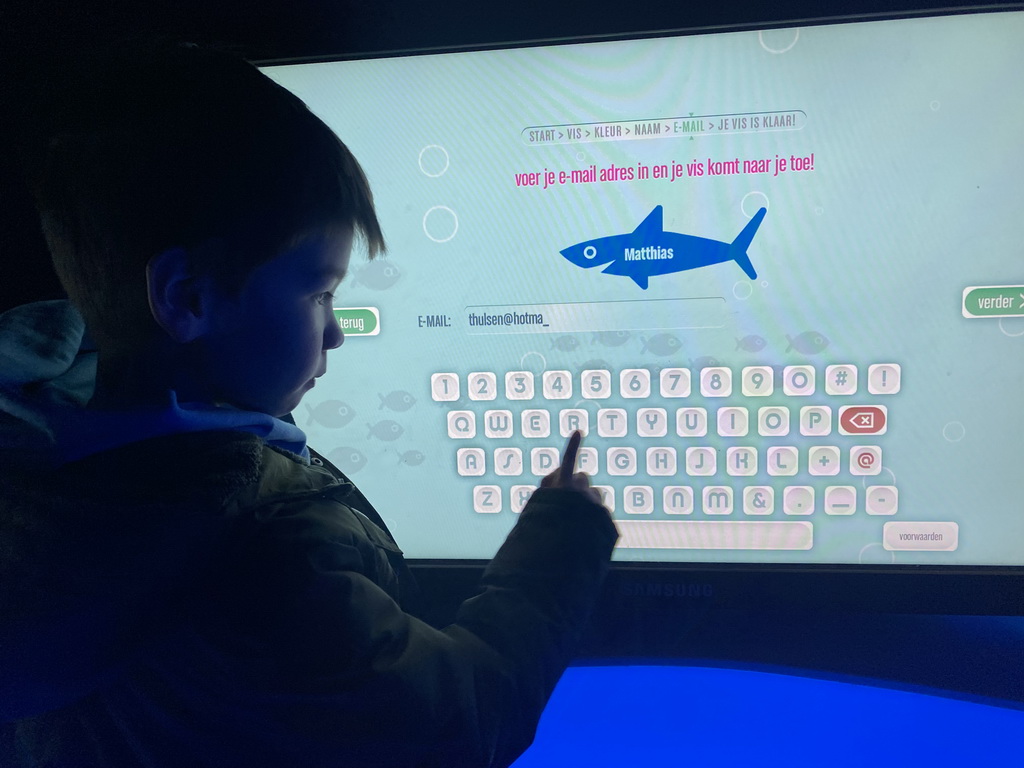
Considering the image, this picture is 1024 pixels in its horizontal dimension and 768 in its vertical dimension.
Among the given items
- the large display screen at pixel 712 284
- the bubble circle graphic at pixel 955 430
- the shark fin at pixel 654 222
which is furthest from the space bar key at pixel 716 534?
the shark fin at pixel 654 222

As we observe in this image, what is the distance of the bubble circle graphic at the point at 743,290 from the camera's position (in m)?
0.50

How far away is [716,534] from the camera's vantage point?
21.2 inches

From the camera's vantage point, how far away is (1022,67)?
46 cm

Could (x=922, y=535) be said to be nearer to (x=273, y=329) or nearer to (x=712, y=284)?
(x=712, y=284)

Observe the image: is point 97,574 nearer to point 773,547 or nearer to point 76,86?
point 76,86

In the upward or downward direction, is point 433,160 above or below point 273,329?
above

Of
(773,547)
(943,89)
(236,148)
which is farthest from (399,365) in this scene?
(943,89)

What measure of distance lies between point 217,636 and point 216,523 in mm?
70

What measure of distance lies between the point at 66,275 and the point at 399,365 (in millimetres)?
234

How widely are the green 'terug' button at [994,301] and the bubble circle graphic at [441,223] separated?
0.37 metres

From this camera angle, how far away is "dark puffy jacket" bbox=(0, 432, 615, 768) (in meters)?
0.37

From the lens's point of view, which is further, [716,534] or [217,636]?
[716,534]

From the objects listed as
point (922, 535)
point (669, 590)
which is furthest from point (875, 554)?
point (669, 590)

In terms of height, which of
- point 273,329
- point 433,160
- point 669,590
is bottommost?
point 669,590
